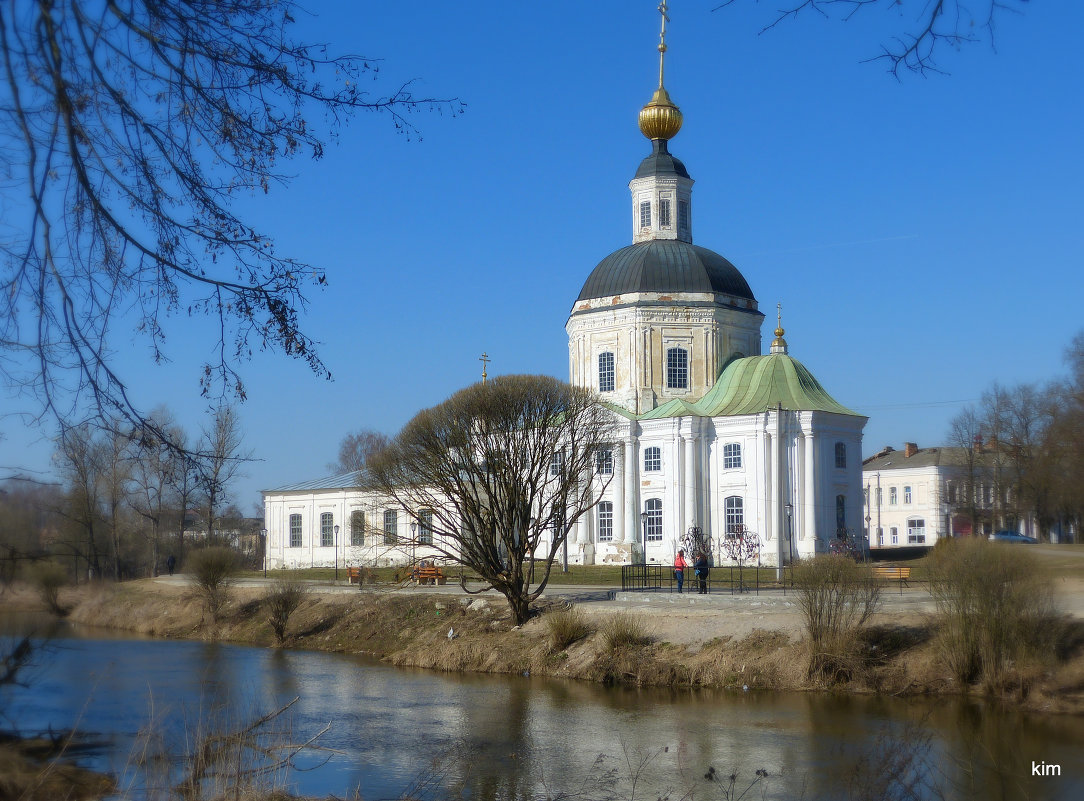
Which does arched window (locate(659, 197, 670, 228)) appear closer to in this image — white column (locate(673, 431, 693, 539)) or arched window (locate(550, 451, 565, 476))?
white column (locate(673, 431, 693, 539))

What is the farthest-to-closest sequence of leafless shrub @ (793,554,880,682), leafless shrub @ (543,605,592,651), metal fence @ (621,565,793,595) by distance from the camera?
metal fence @ (621,565,793,595), leafless shrub @ (543,605,592,651), leafless shrub @ (793,554,880,682)

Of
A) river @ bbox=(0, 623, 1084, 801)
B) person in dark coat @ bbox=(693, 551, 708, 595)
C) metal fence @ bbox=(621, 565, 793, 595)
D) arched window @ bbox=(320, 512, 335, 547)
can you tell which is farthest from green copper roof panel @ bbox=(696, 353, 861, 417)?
river @ bbox=(0, 623, 1084, 801)

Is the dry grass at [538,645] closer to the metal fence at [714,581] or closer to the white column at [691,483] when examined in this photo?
the metal fence at [714,581]

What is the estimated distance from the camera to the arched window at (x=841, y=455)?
159 feet

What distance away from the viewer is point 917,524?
7556 centimetres

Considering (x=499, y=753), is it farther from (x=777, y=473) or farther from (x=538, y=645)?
(x=777, y=473)

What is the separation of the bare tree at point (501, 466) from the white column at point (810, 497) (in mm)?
17538

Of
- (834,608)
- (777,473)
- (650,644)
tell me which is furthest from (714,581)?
(777,473)

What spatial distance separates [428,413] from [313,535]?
30064mm

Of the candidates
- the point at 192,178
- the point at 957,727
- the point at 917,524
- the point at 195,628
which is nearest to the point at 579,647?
the point at 957,727

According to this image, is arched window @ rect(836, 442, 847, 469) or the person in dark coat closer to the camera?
the person in dark coat

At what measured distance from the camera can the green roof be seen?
48.3 metres

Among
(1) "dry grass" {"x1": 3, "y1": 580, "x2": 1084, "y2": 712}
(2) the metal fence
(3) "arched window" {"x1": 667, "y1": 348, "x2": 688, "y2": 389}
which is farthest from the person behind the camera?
(3) "arched window" {"x1": 667, "y1": 348, "x2": 688, "y2": 389}

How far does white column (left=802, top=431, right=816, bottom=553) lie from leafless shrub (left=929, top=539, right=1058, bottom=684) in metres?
24.3
